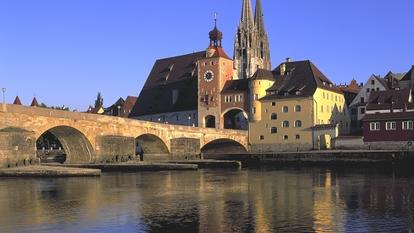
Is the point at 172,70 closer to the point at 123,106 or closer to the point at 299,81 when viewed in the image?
the point at 123,106

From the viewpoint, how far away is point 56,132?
64.6 m

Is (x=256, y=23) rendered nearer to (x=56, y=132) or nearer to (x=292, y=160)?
(x=292, y=160)

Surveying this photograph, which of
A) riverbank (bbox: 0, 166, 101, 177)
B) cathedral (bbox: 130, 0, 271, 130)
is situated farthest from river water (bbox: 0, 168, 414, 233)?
cathedral (bbox: 130, 0, 271, 130)

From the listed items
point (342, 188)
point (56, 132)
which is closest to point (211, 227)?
point (342, 188)

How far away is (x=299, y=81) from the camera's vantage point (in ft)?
316

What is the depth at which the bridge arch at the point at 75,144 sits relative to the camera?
2534 inches

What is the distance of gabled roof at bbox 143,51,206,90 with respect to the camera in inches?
4646

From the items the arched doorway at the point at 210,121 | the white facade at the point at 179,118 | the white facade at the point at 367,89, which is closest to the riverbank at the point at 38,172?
the arched doorway at the point at 210,121

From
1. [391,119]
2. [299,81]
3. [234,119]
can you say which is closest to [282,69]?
[299,81]

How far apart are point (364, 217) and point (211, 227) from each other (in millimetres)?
7451

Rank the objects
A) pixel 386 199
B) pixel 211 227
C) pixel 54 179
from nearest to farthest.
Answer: pixel 211 227 → pixel 386 199 → pixel 54 179

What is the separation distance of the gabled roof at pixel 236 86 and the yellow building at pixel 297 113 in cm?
351

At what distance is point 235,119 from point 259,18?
61.7m

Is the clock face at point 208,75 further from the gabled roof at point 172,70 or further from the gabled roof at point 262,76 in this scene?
the gabled roof at point 172,70
